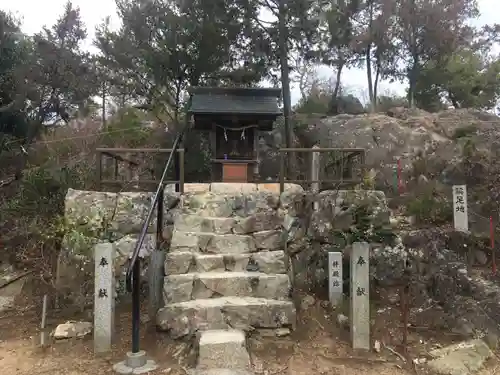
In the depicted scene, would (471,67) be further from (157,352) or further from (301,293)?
(157,352)

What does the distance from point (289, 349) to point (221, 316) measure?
82cm

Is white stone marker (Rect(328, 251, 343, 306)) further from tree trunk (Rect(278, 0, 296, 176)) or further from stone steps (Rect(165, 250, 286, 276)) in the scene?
tree trunk (Rect(278, 0, 296, 176))

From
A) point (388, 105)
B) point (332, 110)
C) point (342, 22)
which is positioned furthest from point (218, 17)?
point (388, 105)

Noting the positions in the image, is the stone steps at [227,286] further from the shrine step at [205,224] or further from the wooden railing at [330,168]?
the wooden railing at [330,168]

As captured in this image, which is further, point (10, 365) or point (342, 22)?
point (342, 22)

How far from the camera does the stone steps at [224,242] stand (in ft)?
18.5

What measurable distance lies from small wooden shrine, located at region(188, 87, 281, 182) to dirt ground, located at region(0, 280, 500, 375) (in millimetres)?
5573

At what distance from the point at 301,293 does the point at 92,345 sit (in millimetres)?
2671

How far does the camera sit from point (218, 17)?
12.9m

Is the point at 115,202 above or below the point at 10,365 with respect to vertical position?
above

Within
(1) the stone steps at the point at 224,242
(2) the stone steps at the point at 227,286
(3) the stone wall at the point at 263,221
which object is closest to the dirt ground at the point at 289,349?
(2) the stone steps at the point at 227,286

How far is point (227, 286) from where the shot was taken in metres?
5.00

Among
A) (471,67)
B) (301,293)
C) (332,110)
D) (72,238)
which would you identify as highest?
(471,67)

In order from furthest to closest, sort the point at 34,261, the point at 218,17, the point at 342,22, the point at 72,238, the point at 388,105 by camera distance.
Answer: the point at 388,105
the point at 342,22
the point at 218,17
the point at 34,261
the point at 72,238
